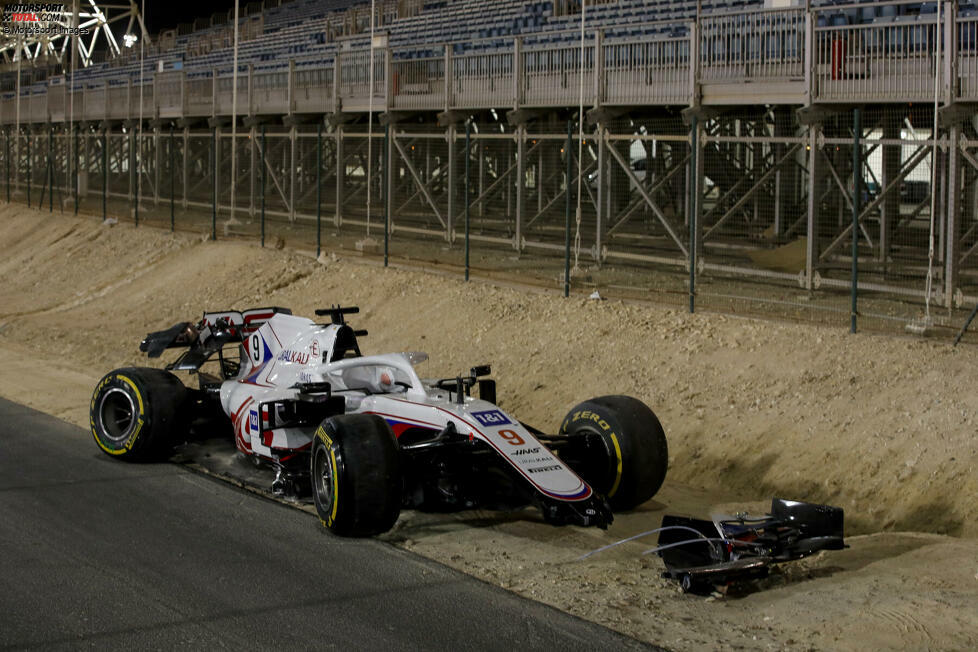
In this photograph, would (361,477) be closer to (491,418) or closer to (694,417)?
(491,418)

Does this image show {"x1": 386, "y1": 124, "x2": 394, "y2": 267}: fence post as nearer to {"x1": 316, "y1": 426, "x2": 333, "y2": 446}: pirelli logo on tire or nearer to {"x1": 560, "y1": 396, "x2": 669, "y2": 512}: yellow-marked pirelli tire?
{"x1": 560, "y1": 396, "x2": 669, "y2": 512}: yellow-marked pirelli tire

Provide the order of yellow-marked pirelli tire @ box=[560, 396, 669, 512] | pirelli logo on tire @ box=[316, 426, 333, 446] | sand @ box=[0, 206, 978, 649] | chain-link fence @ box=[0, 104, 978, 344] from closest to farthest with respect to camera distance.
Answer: sand @ box=[0, 206, 978, 649] < pirelli logo on tire @ box=[316, 426, 333, 446] < yellow-marked pirelli tire @ box=[560, 396, 669, 512] < chain-link fence @ box=[0, 104, 978, 344]

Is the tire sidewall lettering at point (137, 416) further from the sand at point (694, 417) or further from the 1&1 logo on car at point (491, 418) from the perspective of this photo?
the 1&1 logo on car at point (491, 418)

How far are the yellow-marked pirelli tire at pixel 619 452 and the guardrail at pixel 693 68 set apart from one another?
23.6 feet

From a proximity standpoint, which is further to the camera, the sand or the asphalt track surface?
the sand

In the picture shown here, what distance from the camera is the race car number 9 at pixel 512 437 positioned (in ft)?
31.8

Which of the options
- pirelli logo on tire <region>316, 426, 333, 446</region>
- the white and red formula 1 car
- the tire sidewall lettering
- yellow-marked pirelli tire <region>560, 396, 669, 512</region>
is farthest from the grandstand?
the tire sidewall lettering

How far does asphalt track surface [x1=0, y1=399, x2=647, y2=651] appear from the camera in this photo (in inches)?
286

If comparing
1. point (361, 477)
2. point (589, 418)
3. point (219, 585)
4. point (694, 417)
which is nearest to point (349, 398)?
point (361, 477)

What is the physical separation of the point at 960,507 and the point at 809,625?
3725 mm

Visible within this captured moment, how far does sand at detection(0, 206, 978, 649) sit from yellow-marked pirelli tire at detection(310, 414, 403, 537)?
1.19 feet

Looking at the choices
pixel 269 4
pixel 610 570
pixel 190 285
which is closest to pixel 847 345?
pixel 610 570

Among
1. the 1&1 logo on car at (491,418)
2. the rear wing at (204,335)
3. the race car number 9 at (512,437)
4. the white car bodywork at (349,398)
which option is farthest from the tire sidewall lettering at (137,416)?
the race car number 9 at (512,437)

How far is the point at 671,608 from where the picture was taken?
7934mm
